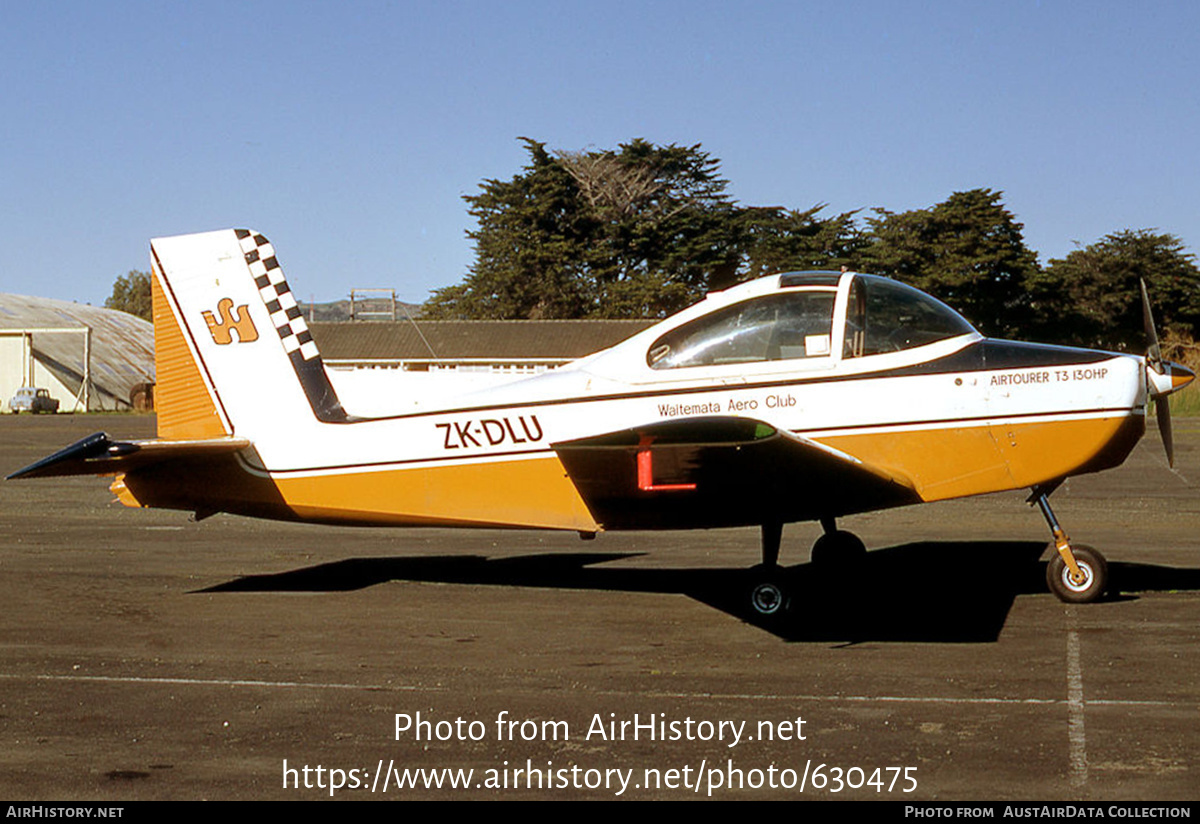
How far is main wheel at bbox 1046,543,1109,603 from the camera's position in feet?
29.8

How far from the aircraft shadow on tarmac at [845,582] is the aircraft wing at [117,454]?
1381mm

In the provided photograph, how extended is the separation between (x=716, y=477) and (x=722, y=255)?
2579 inches

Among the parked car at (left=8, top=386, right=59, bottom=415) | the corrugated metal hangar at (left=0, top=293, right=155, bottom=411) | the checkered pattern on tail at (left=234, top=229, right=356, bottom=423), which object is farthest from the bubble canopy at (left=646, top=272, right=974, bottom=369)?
the corrugated metal hangar at (left=0, top=293, right=155, bottom=411)

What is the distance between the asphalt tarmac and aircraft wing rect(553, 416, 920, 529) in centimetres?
83

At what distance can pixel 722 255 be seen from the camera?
72688mm

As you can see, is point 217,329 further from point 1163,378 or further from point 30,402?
point 30,402

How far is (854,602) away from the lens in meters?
9.52

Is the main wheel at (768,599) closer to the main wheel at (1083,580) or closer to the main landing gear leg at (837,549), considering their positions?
the main landing gear leg at (837,549)

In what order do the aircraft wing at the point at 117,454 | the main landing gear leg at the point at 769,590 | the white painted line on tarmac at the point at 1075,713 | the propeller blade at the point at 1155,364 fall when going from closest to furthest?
the white painted line on tarmac at the point at 1075,713 → the main landing gear leg at the point at 769,590 → the aircraft wing at the point at 117,454 → the propeller blade at the point at 1155,364

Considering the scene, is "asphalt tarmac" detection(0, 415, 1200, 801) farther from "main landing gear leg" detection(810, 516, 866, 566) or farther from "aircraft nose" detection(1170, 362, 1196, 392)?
"aircraft nose" detection(1170, 362, 1196, 392)

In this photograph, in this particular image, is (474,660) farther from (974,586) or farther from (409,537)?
(409,537)

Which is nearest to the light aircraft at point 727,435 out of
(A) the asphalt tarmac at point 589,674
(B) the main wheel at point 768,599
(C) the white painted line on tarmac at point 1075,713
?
(B) the main wheel at point 768,599

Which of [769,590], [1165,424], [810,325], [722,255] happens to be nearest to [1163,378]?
[1165,424]

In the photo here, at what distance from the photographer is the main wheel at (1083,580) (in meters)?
9.07
